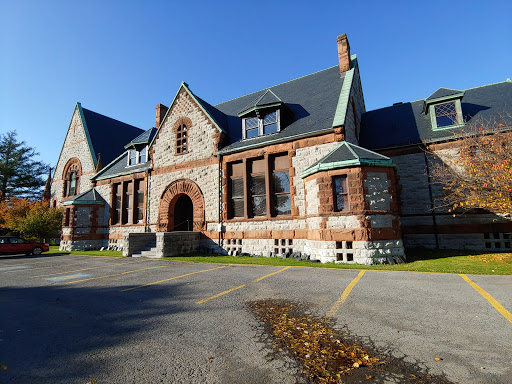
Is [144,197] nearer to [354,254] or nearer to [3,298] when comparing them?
[3,298]

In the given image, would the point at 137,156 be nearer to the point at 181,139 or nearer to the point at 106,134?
the point at 181,139

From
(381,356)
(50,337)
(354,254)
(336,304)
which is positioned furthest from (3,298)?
(354,254)

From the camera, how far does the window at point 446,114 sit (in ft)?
48.9

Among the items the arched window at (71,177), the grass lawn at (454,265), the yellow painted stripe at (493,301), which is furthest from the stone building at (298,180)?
the arched window at (71,177)

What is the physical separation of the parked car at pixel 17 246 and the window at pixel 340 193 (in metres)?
22.1

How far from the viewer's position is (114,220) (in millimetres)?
21812

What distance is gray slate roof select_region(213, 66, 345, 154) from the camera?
14.0 m

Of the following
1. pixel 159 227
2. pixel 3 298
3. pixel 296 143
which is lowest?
pixel 3 298

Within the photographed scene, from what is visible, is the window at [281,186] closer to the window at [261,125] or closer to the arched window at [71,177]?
the window at [261,125]

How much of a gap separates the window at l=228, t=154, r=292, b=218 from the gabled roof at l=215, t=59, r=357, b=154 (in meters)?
1.23

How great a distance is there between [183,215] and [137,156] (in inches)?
293

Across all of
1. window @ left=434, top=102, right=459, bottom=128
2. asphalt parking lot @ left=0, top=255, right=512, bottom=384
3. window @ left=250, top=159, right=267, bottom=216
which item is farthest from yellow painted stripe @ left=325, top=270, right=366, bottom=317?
window @ left=434, top=102, right=459, bottom=128

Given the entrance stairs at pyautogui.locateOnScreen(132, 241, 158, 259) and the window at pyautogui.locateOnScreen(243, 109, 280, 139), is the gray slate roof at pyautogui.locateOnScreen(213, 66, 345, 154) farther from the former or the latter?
the entrance stairs at pyautogui.locateOnScreen(132, 241, 158, 259)

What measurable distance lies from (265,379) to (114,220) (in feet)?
75.6
